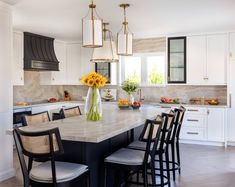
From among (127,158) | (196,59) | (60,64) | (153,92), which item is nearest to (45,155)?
(127,158)

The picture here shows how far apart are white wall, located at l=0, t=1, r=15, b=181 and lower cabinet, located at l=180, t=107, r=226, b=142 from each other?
3.97 meters

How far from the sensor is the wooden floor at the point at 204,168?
3934 mm

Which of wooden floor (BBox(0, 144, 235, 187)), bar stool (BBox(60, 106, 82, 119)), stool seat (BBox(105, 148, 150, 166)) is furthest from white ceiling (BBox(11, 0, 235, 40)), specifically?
wooden floor (BBox(0, 144, 235, 187))

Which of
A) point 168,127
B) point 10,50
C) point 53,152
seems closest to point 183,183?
point 168,127

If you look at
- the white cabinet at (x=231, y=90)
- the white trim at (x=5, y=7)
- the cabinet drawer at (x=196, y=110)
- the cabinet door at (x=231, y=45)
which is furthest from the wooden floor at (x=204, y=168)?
the white trim at (x=5, y=7)

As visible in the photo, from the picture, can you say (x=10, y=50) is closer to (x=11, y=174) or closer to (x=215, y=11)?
(x=11, y=174)

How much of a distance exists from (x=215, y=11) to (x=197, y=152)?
2.80 meters

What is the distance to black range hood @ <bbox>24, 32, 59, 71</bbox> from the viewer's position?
637cm

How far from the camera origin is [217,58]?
633 centimetres

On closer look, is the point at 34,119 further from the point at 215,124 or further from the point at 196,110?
the point at 215,124

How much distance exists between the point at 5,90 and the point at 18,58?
2.27 meters

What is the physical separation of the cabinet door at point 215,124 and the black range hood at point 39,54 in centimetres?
405

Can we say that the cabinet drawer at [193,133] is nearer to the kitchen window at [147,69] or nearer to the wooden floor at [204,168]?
the wooden floor at [204,168]

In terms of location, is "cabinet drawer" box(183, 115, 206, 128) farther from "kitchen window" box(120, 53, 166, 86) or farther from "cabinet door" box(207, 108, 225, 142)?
"kitchen window" box(120, 53, 166, 86)
